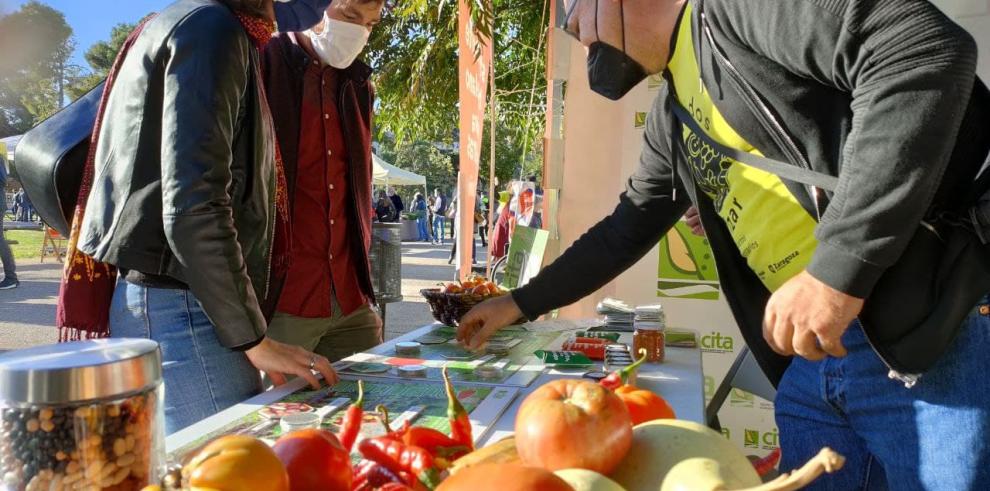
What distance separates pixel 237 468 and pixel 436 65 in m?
9.12

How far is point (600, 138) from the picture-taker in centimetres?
477

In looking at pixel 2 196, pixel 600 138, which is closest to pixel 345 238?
pixel 600 138

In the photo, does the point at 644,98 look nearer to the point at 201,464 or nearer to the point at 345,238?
the point at 345,238

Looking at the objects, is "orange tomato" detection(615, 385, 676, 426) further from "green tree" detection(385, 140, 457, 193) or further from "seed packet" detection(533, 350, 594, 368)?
"green tree" detection(385, 140, 457, 193)

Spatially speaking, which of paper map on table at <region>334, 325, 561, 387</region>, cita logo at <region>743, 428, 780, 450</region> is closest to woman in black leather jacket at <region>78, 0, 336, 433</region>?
paper map on table at <region>334, 325, 561, 387</region>

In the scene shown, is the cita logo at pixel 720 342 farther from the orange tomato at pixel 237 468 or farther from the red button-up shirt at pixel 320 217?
the orange tomato at pixel 237 468

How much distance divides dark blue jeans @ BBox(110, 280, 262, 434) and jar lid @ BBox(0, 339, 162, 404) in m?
0.76

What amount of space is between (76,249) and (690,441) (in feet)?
5.06

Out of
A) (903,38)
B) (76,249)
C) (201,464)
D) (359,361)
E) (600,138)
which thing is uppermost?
(600,138)

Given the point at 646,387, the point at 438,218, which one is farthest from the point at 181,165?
the point at 438,218

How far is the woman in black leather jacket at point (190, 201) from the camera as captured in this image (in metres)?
1.55

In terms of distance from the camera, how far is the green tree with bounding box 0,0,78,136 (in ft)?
155

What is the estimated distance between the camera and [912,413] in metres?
1.26

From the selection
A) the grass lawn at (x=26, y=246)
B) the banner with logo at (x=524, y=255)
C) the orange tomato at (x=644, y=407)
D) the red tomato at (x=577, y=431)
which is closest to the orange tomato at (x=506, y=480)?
the red tomato at (x=577, y=431)
